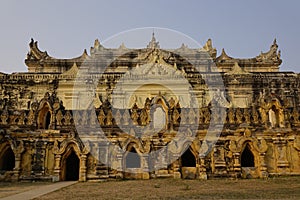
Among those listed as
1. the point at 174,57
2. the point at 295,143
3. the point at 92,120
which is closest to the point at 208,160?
the point at 295,143

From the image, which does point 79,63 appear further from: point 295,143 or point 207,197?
point 207,197

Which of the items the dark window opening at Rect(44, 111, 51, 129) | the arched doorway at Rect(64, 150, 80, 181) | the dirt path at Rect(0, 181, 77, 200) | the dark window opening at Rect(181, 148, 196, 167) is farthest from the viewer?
the dark window opening at Rect(44, 111, 51, 129)

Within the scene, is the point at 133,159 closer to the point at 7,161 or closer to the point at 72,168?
the point at 72,168

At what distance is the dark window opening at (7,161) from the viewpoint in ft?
52.9

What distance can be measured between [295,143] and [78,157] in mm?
11017

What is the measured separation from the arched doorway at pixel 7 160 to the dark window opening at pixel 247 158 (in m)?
12.0

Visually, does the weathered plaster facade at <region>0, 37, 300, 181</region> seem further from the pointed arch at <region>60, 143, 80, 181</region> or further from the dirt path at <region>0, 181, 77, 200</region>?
the dirt path at <region>0, 181, 77, 200</region>

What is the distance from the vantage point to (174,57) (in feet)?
106

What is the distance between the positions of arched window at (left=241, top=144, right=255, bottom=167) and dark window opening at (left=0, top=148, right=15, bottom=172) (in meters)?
12.0

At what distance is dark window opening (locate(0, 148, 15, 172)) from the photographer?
52.9 feet

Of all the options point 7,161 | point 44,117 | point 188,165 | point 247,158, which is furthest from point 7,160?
point 247,158

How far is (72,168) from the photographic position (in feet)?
55.4

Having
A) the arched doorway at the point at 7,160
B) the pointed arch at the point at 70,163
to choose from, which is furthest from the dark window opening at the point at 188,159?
the arched doorway at the point at 7,160

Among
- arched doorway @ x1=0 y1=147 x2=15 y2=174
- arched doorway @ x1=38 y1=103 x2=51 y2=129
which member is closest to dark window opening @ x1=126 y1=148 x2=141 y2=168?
arched doorway @ x1=38 y1=103 x2=51 y2=129
